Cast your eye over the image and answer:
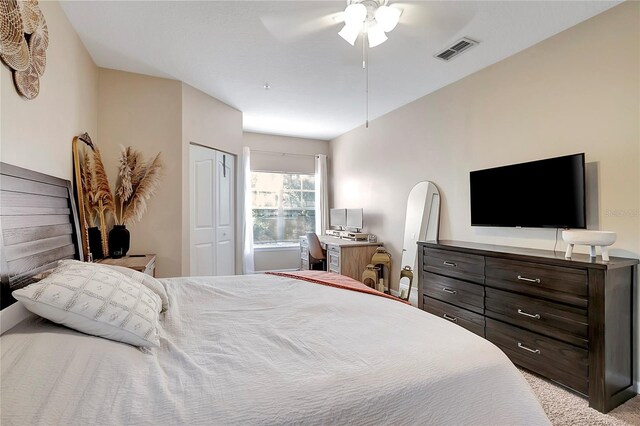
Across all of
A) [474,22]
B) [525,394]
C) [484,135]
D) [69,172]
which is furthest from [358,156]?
[525,394]

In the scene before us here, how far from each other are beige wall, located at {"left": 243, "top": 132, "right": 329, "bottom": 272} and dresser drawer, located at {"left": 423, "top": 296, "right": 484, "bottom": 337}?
10.6 feet

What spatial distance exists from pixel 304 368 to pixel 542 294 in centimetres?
200

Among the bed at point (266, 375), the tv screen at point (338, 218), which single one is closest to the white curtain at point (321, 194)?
the tv screen at point (338, 218)

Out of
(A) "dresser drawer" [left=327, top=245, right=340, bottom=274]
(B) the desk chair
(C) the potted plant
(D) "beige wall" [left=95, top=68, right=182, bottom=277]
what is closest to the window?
(B) the desk chair

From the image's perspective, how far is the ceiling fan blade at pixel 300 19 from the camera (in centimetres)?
212

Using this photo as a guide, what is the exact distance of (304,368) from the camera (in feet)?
2.96

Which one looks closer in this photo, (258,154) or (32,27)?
(32,27)

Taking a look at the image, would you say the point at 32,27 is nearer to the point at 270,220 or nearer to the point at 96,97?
the point at 96,97

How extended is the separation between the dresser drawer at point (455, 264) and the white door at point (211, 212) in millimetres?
2687

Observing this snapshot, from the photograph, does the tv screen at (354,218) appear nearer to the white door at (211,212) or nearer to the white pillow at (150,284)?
the white door at (211,212)

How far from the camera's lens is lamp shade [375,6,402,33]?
6.44ft

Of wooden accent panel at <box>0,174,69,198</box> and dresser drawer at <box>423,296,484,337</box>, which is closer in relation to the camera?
wooden accent panel at <box>0,174,69,198</box>

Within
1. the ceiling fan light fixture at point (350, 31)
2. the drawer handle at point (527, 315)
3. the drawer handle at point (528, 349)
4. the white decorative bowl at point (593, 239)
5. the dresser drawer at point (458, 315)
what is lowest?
the drawer handle at point (528, 349)

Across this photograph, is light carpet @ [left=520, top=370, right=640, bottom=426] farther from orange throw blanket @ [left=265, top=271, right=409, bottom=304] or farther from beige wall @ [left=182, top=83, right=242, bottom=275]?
beige wall @ [left=182, top=83, right=242, bottom=275]
